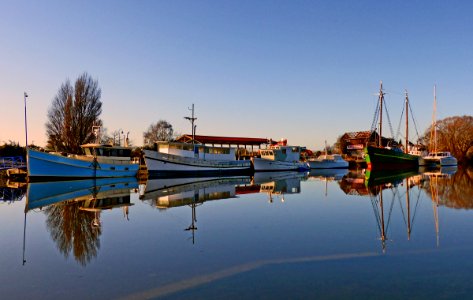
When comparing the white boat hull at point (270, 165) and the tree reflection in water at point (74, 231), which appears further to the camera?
the white boat hull at point (270, 165)

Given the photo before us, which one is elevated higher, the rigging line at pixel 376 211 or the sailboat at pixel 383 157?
the sailboat at pixel 383 157

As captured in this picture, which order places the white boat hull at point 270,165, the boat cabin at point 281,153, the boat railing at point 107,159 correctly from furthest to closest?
the boat cabin at point 281,153 < the white boat hull at point 270,165 < the boat railing at point 107,159

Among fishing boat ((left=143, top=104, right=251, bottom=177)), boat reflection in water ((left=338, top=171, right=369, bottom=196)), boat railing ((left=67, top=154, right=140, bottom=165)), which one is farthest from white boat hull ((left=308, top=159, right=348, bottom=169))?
boat railing ((left=67, top=154, right=140, bottom=165))

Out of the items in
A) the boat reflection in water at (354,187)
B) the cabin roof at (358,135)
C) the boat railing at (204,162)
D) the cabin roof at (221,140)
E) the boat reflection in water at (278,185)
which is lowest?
the boat reflection in water at (278,185)

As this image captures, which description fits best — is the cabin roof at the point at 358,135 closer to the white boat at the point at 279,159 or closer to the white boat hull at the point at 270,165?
the white boat at the point at 279,159

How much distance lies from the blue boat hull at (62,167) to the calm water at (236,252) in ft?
48.8

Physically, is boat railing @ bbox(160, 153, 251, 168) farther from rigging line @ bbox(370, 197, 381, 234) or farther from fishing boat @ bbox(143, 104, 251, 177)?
rigging line @ bbox(370, 197, 381, 234)

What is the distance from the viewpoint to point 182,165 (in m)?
39.8

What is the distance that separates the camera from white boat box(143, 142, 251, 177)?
3791 centimetres

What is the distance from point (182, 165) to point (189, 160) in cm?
99

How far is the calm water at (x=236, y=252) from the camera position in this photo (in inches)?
242

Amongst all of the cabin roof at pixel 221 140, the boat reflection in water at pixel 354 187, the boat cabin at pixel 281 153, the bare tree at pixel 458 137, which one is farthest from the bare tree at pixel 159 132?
the bare tree at pixel 458 137

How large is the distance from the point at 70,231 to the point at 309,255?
7.07 metres

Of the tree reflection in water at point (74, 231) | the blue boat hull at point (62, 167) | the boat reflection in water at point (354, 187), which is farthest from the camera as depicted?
the blue boat hull at point (62, 167)
